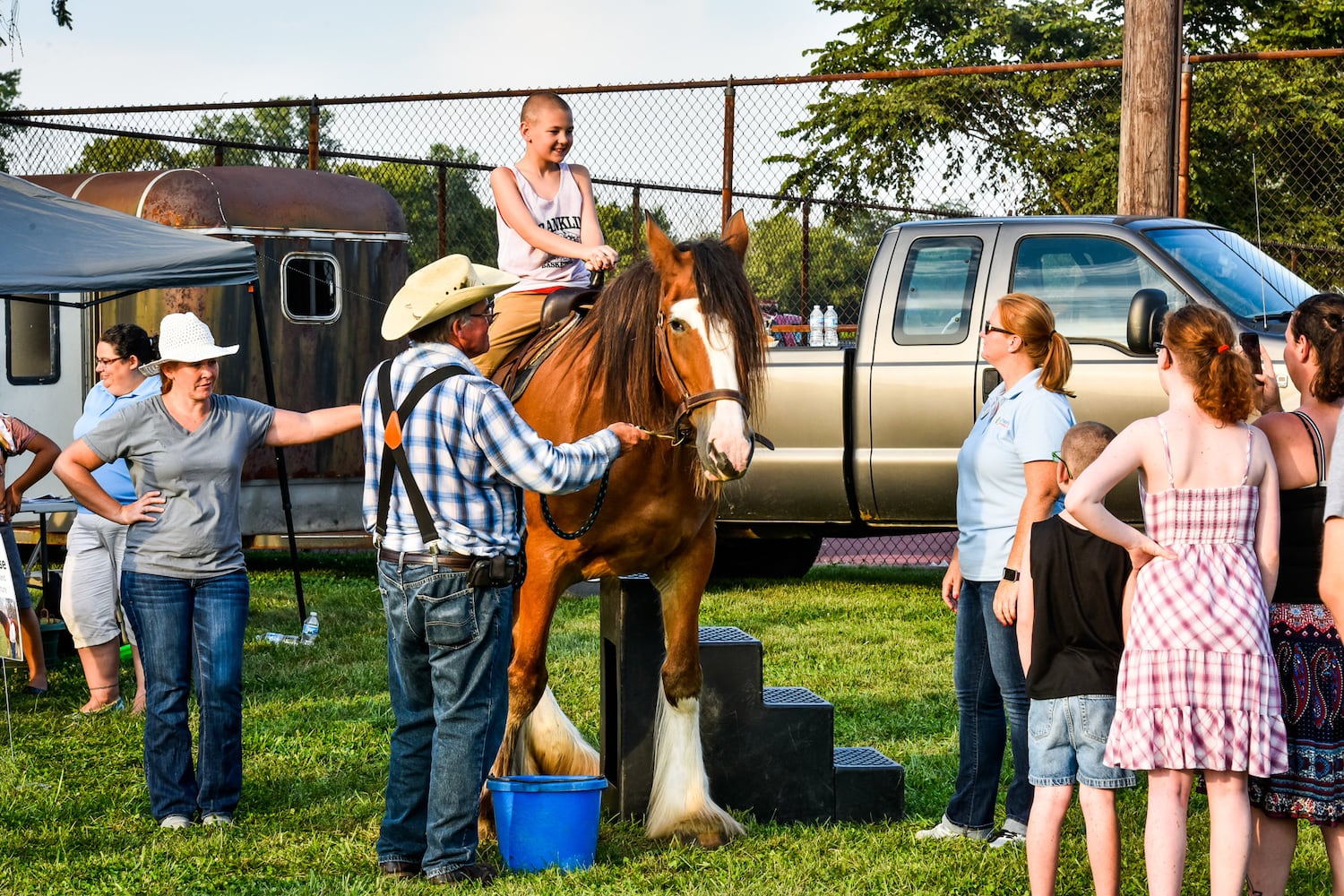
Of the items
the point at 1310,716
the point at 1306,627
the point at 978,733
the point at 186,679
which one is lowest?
the point at 978,733

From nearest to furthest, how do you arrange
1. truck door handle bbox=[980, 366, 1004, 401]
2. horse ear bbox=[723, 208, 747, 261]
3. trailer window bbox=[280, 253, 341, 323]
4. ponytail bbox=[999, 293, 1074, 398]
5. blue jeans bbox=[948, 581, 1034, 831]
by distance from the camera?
1. ponytail bbox=[999, 293, 1074, 398]
2. horse ear bbox=[723, 208, 747, 261]
3. blue jeans bbox=[948, 581, 1034, 831]
4. truck door handle bbox=[980, 366, 1004, 401]
5. trailer window bbox=[280, 253, 341, 323]

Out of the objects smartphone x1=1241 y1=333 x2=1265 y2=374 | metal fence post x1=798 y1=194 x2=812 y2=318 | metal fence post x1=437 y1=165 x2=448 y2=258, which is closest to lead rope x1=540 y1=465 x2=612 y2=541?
smartphone x1=1241 y1=333 x2=1265 y2=374

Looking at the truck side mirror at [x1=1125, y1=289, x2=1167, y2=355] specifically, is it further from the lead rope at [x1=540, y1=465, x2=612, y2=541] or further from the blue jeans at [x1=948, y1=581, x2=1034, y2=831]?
the lead rope at [x1=540, y1=465, x2=612, y2=541]

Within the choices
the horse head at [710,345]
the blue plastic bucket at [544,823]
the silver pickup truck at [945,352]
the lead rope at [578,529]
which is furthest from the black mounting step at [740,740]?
the silver pickup truck at [945,352]

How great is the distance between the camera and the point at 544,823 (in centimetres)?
454

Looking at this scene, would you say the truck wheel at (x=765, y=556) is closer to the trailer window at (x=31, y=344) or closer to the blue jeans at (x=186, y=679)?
the trailer window at (x=31, y=344)

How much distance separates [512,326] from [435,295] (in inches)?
57.9

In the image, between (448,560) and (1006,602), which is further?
(1006,602)

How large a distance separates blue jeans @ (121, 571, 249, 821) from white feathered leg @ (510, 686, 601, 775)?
1.09 metres

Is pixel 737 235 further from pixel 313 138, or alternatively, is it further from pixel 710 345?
pixel 313 138

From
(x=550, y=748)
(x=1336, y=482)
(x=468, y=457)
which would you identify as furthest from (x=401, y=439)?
(x=1336, y=482)

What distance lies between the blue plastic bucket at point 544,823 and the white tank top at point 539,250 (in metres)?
2.10

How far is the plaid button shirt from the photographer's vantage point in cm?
405

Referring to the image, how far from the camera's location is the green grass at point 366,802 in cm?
449
